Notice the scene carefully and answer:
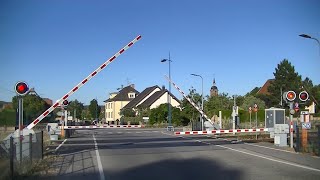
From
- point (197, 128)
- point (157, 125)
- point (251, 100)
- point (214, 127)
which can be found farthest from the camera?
point (251, 100)

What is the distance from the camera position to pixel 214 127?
41.4m

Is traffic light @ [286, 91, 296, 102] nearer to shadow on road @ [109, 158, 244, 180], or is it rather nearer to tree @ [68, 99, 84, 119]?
shadow on road @ [109, 158, 244, 180]

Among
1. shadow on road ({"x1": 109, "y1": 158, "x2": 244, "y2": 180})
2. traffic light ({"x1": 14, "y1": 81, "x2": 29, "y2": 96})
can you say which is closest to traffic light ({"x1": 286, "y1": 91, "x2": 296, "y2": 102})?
shadow on road ({"x1": 109, "y1": 158, "x2": 244, "y2": 180})

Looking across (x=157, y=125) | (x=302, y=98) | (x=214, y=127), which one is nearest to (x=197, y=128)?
(x=214, y=127)

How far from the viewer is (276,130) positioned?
24969mm

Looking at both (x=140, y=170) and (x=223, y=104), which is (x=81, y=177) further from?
(x=223, y=104)

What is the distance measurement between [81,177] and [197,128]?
34.5m

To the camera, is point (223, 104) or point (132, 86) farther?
point (132, 86)

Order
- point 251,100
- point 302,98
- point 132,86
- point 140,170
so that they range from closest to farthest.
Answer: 1. point 140,170
2. point 302,98
3. point 251,100
4. point 132,86

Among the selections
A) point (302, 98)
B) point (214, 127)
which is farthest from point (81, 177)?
point (214, 127)

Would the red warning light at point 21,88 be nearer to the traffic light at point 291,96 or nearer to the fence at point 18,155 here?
the fence at point 18,155

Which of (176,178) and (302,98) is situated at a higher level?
(302,98)

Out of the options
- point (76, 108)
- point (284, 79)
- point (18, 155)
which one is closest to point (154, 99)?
point (284, 79)

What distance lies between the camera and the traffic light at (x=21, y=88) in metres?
15.1
